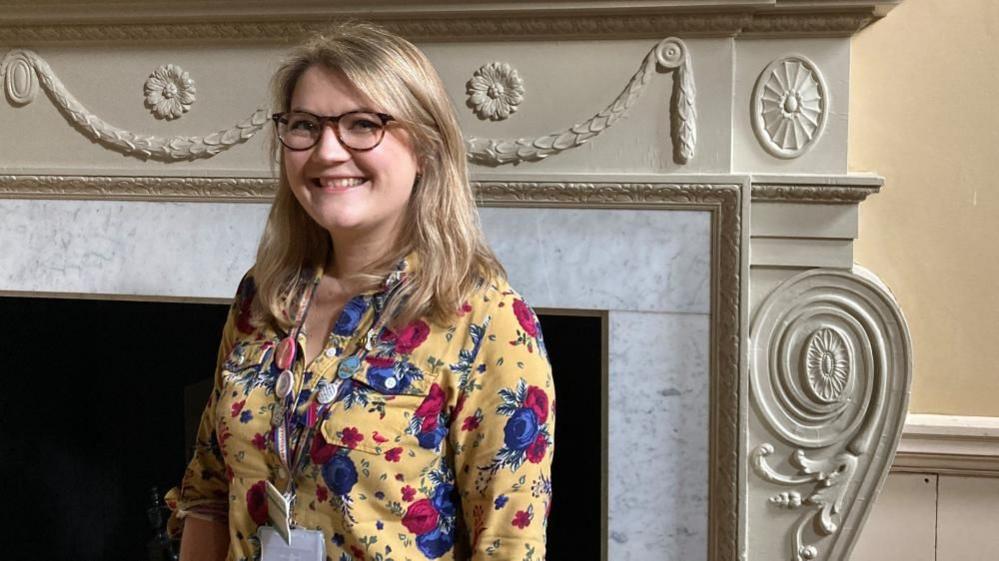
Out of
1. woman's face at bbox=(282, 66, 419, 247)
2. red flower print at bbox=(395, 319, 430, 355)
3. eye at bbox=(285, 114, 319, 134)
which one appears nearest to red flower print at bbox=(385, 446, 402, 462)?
red flower print at bbox=(395, 319, 430, 355)

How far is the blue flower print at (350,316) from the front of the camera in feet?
3.59

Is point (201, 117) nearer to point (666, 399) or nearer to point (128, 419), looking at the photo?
point (128, 419)

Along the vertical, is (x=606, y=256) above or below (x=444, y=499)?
above

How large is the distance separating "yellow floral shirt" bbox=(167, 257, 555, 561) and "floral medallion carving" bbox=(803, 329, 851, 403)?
1.10 m

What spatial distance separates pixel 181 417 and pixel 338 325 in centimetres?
159

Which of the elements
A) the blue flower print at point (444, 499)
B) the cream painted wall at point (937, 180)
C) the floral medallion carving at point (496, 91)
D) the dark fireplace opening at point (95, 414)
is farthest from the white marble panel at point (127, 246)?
the cream painted wall at point (937, 180)

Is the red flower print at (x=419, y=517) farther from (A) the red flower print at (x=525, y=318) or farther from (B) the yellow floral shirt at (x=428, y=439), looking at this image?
(A) the red flower print at (x=525, y=318)

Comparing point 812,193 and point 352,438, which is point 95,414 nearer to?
point 352,438

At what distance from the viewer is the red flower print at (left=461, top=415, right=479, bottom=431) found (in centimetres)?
103

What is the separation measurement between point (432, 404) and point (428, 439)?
0.13ft

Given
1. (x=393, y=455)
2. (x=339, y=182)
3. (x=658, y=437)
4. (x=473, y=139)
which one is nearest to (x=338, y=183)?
(x=339, y=182)

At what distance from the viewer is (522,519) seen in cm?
100

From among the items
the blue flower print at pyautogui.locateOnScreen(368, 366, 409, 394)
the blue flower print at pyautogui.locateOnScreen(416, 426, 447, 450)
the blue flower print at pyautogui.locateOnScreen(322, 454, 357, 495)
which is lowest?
the blue flower print at pyautogui.locateOnScreen(322, 454, 357, 495)

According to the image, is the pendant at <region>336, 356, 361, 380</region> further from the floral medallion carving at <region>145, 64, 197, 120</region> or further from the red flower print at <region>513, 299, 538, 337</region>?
the floral medallion carving at <region>145, 64, 197, 120</region>
